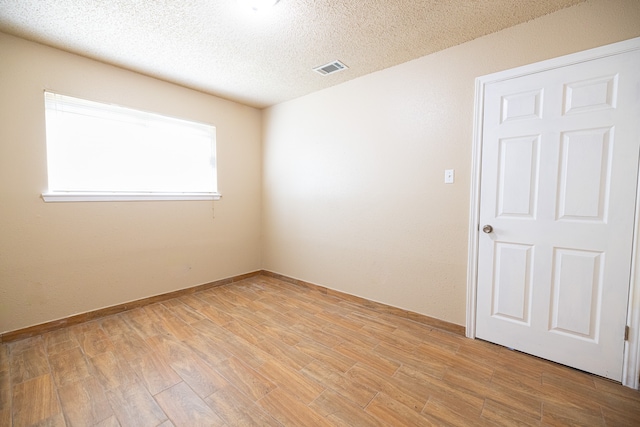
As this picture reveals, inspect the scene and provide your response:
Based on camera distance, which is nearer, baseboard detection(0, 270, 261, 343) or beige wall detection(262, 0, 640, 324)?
beige wall detection(262, 0, 640, 324)

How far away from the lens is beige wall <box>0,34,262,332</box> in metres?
2.17

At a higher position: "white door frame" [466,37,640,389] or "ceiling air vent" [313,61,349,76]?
"ceiling air vent" [313,61,349,76]

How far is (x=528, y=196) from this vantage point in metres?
1.97

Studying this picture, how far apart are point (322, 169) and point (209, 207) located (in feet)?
5.29

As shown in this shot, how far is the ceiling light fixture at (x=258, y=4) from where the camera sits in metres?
1.73

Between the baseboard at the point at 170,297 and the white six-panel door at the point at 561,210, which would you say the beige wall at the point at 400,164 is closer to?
the baseboard at the point at 170,297

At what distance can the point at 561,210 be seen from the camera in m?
1.85

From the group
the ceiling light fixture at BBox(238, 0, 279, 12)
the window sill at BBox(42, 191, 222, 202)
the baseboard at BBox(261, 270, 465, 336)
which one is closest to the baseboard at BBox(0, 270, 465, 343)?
the baseboard at BBox(261, 270, 465, 336)

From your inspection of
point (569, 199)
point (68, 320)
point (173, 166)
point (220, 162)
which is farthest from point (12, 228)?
point (569, 199)

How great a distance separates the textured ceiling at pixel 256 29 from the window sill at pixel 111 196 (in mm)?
1323

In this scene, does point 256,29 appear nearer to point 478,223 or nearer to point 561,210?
point 478,223

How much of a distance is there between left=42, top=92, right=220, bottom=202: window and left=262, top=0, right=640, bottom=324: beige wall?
3.83 feet

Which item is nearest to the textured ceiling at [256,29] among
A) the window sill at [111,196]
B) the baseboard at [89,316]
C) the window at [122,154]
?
the window at [122,154]

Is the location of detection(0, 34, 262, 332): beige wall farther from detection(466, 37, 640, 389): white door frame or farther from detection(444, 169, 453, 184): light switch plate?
detection(466, 37, 640, 389): white door frame
